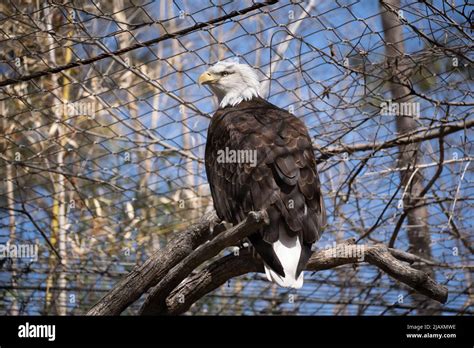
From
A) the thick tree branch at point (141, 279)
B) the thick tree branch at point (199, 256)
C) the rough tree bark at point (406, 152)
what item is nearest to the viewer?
the thick tree branch at point (199, 256)

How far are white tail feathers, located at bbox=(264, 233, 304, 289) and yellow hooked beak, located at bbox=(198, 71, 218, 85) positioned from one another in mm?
1738

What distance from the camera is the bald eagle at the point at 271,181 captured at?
4.07m

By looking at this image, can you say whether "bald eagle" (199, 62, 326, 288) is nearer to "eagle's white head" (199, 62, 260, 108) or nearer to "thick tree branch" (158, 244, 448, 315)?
"thick tree branch" (158, 244, 448, 315)

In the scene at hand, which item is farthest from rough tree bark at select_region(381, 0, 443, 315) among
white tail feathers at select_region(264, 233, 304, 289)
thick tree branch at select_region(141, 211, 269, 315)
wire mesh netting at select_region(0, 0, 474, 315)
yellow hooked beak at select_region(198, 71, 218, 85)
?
thick tree branch at select_region(141, 211, 269, 315)

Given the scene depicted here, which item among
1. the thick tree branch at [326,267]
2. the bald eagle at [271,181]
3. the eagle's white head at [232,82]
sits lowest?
the thick tree branch at [326,267]

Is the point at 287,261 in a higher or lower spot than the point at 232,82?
lower

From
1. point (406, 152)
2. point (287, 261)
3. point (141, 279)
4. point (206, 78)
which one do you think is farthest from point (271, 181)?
point (406, 152)

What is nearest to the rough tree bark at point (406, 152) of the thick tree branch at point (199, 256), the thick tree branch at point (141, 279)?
the thick tree branch at point (199, 256)

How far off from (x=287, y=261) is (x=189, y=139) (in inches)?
110

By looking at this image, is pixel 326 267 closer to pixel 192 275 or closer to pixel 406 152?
pixel 192 275

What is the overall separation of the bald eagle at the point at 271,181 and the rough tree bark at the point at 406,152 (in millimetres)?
780

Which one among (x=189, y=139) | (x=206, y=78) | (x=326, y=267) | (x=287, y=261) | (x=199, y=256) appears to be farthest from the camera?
(x=189, y=139)

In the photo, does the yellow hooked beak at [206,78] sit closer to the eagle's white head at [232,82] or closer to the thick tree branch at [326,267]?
the eagle's white head at [232,82]

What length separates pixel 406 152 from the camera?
5699 mm
